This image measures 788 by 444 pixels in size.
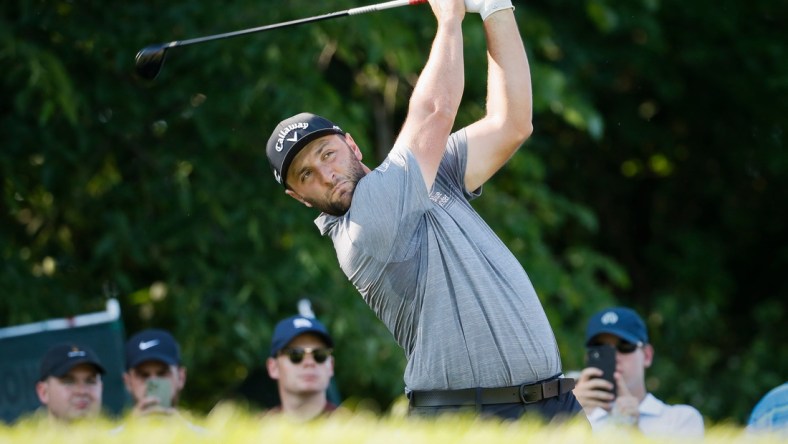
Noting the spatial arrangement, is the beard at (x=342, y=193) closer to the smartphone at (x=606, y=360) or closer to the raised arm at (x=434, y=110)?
the raised arm at (x=434, y=110)

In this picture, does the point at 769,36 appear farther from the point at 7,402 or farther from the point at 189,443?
the point at 189,443

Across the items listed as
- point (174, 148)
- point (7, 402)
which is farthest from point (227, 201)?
point (7, 402)

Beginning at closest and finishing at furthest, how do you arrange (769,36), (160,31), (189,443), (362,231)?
1. (189,443)
2. (362,231)
3. (160,31)
4. (769,36)

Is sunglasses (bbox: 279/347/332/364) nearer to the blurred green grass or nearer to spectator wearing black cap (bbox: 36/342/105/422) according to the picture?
spectator wearing black cap (bbox: 36/342/105/422)

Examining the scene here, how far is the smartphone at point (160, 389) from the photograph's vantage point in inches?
269

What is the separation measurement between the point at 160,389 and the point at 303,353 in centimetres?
77

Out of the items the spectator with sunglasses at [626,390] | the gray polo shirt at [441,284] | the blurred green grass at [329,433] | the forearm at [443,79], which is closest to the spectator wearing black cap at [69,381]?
the spectator with sunglasses at [626,390]

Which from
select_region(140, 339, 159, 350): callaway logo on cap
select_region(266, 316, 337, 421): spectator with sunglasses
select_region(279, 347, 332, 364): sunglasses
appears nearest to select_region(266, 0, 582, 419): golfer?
select_region(266, 316, 337, 421): spectator with sunglasses

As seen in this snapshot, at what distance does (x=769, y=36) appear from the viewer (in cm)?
1198

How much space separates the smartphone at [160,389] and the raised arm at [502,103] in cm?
287

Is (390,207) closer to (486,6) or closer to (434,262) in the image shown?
(434,262)

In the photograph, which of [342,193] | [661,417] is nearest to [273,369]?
[661,417]

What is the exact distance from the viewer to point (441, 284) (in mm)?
4199

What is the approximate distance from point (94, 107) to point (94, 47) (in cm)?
50
